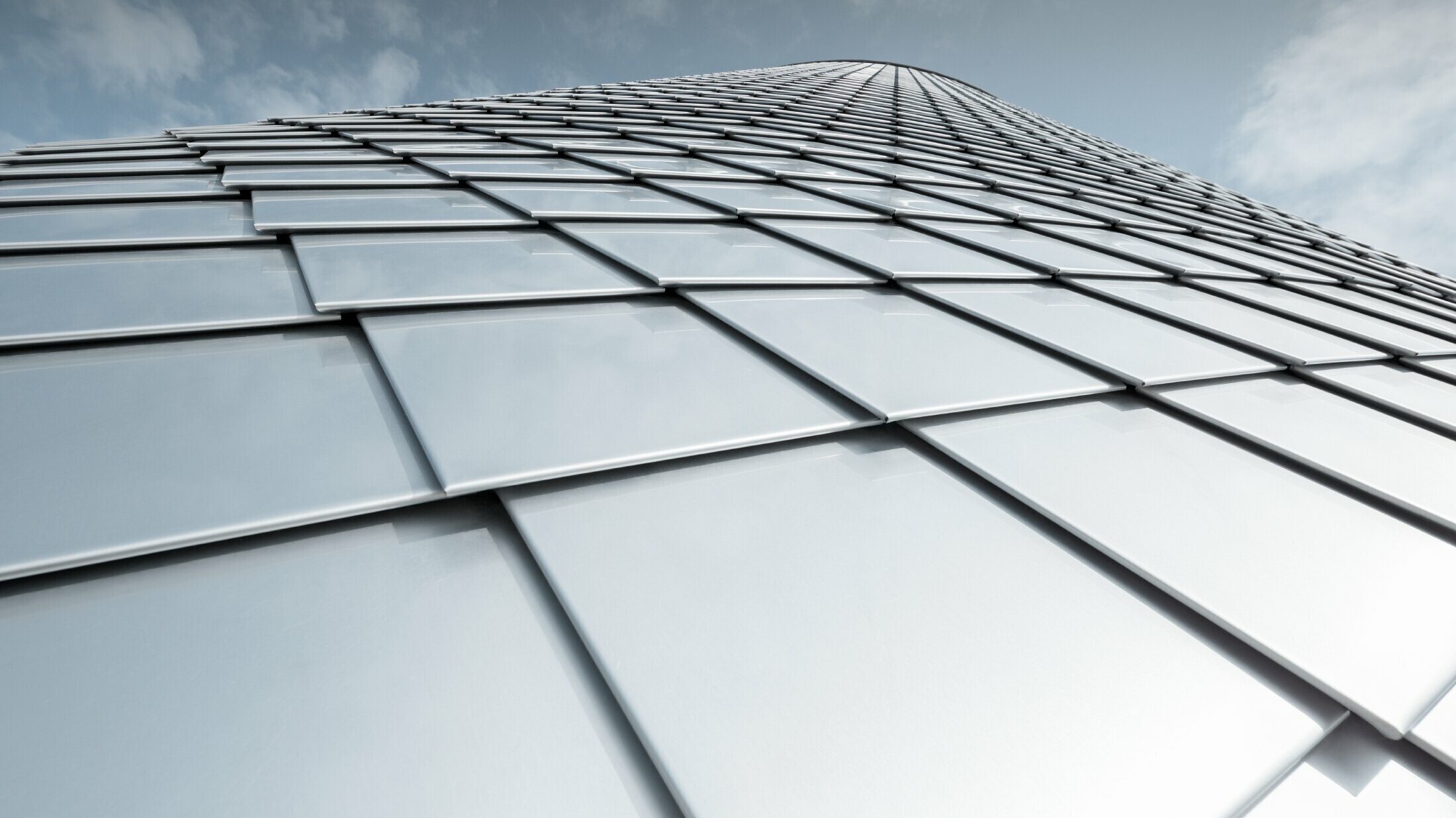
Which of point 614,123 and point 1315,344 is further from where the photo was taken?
point 614,123

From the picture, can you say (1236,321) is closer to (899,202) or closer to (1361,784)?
(899,202)

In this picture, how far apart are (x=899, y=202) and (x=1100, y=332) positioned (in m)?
1.64

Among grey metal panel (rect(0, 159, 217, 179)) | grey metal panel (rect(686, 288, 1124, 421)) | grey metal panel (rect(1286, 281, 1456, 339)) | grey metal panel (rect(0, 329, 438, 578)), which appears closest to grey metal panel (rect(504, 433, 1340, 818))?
grey metal panel (rect(0, 329, 438, 578))

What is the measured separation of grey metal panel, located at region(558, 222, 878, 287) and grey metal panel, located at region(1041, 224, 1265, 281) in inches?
66.2

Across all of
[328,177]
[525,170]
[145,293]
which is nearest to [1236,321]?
[525,170]

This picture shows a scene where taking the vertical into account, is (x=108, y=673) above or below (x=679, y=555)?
above

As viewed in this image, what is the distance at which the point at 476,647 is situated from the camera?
0.76 m

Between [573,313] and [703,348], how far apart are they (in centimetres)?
31

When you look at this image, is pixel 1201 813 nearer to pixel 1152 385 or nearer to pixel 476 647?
pixel 476 647

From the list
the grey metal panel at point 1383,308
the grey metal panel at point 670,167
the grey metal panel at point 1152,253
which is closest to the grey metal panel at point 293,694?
the grey metal panel at point 670,167

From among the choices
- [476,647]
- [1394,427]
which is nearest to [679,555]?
[476,647]

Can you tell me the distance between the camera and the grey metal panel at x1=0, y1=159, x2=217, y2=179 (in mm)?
2510

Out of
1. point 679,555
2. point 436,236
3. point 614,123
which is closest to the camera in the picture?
point 679,555

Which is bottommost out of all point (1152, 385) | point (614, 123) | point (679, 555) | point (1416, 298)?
point (1416, 298)
